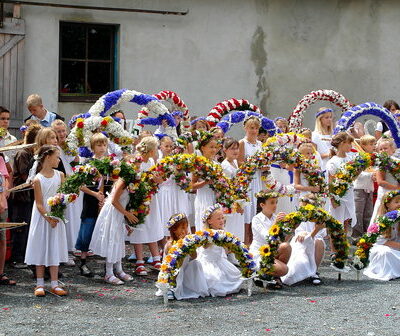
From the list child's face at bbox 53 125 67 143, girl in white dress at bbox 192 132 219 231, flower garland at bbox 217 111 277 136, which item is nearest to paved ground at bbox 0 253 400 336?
girl in white dress at bbox 192 132 219 231

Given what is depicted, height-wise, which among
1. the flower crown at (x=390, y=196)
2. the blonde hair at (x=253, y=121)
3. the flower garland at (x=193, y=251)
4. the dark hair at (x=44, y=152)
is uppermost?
the blonde hair at (x=253, y=121)

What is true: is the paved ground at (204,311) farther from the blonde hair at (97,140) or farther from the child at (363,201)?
the child at (363,201)

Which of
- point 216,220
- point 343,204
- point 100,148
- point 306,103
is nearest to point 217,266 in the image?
point 216,220

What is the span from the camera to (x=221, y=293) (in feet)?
28.2

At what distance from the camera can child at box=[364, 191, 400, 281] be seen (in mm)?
9727

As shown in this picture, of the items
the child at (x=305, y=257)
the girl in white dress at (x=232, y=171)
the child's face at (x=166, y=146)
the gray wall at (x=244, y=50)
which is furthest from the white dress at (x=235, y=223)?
the gray wall at (x=244, y=50)

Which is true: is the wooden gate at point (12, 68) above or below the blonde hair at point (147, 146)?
above

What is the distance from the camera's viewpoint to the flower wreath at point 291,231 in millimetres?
8844

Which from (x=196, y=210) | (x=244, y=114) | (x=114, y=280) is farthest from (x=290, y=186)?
(x=114, y=280)

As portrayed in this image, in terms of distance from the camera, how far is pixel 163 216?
35.4 feet

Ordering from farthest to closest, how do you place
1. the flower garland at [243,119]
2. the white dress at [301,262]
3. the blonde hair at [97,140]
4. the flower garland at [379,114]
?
the flower garland at [379,114] → the flower garland at [243,119] → the blonde hair at [97,140] → the white dress at [301,262]

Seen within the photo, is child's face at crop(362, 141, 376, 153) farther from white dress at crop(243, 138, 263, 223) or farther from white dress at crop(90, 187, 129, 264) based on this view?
white dress at crop(90, 187, 129, 264)

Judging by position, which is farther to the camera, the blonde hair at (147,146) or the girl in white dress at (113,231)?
the blonde hair at (147,146)

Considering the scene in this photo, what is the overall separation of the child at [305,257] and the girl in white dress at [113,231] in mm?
1981
